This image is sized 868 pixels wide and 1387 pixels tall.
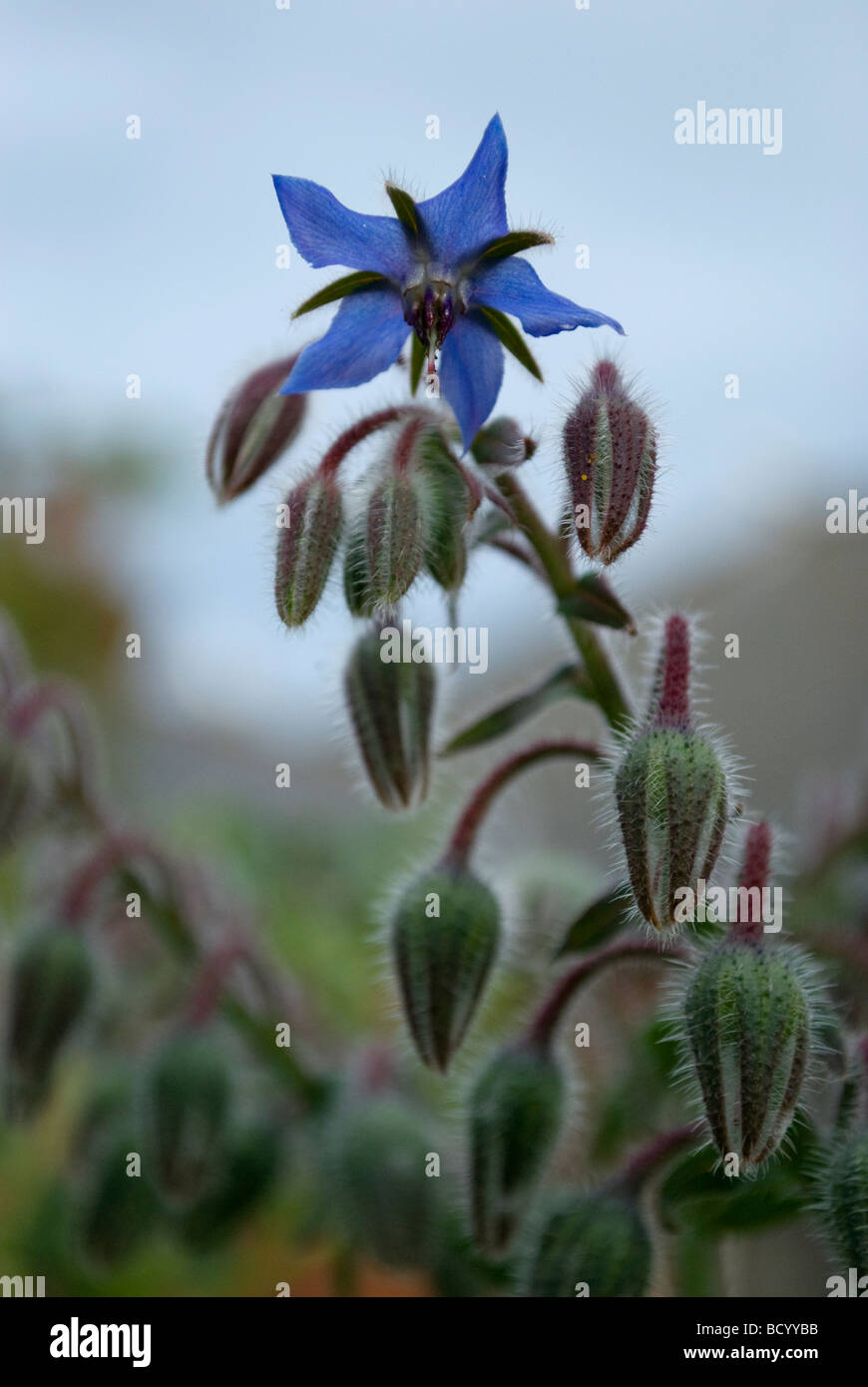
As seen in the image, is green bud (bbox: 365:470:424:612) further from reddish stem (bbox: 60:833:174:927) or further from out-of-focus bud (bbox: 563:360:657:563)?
reddish stem (bbox: 60:833:174:927)

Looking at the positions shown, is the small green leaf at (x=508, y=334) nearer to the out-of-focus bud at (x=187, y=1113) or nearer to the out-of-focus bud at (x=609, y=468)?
the out-of-focus bud at (x=609, y=468)

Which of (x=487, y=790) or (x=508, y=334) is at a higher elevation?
(x=508, y=334)

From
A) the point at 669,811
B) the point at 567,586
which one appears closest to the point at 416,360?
the point at 567,586

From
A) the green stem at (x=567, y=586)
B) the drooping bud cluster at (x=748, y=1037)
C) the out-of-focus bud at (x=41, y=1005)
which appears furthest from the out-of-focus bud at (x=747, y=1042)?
the out-of-focus bud at (x=41, y=1005)

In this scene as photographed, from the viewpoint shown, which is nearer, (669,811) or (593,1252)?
(669,811)

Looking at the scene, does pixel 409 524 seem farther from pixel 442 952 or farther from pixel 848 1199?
pixel 848 1199

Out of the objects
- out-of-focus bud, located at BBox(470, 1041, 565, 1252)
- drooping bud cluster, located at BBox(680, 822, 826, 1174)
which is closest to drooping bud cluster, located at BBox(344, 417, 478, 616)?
drooping bud cluster, located at BBox(680, 822, 826, 1174)
